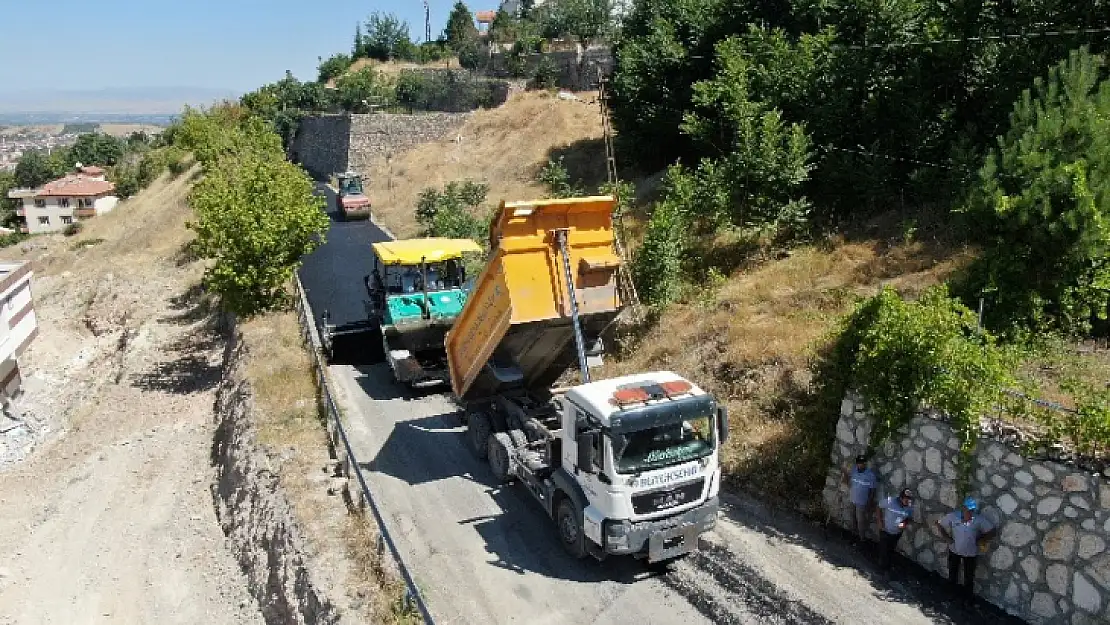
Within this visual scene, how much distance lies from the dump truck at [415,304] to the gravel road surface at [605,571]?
312 cm

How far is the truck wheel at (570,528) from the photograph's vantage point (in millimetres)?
9781

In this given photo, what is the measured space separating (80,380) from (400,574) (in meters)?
23.8

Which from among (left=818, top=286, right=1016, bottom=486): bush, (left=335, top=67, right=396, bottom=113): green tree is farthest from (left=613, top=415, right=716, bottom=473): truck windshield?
(left=335, top=67, right=396, bottom=113): green tree

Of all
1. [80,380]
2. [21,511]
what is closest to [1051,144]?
[21,511]

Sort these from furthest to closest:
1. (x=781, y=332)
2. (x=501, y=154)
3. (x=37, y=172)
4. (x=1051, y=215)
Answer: (x=37, y=172), (x=501, y=154), (x=781, y=332), (x=1051, y=215)

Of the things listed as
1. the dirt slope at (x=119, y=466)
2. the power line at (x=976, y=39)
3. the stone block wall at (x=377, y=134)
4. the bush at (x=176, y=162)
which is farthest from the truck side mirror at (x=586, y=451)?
the bush at (x=176, y=162)

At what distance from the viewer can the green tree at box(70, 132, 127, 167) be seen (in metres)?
119

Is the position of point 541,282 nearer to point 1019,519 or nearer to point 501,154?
point 1019,519

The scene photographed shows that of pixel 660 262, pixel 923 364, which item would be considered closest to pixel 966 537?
pixel 923 364

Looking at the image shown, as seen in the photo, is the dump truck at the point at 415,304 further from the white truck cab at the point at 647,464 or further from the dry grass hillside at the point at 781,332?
the white truck cab at the point at 647,464

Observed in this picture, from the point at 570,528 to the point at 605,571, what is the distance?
700 millimetres

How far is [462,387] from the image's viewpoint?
13305mm

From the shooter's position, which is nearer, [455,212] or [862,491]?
[862,491]

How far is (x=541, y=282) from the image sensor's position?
37.1 feet
